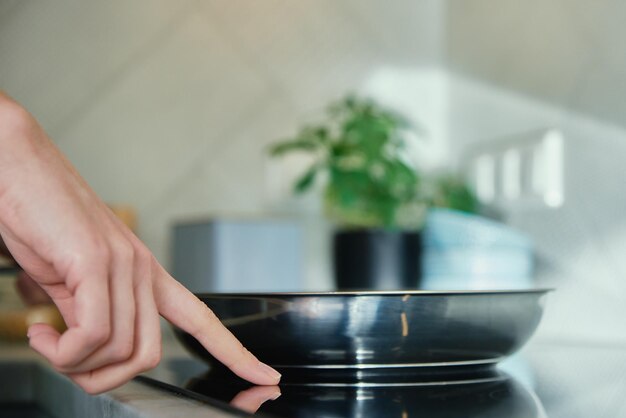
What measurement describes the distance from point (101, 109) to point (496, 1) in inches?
32.3

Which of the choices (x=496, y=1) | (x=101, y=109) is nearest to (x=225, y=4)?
(x=101, y=109)

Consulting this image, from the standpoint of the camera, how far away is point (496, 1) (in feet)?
5.24

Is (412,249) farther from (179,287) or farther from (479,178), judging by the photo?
(179,287)

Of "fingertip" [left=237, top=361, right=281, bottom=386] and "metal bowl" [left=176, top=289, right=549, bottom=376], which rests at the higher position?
"metal bowl" [left=176, top=289, right=549, bottom=376]

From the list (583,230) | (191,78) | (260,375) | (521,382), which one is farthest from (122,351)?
(191,78)

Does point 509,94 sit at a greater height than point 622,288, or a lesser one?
greater

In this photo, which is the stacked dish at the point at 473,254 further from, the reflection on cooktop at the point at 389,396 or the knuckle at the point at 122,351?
the knuckle at the point at 122,351

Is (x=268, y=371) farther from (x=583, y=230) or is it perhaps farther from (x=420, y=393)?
(x=583, y=230)

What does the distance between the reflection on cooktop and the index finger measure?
0.04 feet

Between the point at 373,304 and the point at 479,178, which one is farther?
the point at 479,178

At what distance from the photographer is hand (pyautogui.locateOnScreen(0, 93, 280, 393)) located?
1.11 feet

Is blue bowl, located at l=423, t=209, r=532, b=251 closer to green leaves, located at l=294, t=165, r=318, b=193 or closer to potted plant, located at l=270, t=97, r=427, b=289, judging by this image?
potted plant, located at l=270, t=97, r=427, b=289

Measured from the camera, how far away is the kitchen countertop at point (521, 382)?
44 cm

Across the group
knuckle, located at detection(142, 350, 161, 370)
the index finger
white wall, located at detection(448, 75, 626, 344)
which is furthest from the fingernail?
white wall, located at detection(448, 75, 626, 344)
